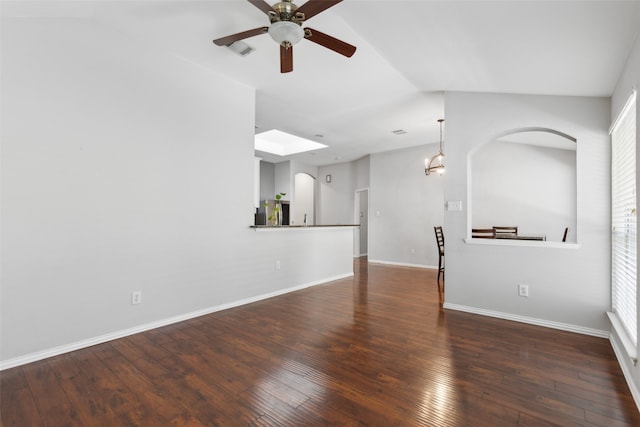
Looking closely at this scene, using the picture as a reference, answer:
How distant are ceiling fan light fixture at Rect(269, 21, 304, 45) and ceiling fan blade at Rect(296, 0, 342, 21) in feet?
0.31

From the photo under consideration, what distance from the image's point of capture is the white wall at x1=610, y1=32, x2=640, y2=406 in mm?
1881

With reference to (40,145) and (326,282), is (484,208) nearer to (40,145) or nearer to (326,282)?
(326,282)

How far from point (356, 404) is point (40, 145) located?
9.83 ft

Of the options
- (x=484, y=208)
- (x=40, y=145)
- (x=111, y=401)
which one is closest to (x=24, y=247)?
(x=40, y=145)

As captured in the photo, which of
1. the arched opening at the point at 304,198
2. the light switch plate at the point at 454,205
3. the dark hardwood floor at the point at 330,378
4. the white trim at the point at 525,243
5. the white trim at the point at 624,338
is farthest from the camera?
the arched opening at the point at 304,198

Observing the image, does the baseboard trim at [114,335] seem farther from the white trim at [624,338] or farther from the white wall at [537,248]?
the white trim at [624,338]

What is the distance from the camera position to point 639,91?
191 centimetres

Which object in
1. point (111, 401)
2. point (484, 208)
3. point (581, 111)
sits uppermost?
point (581, 111)

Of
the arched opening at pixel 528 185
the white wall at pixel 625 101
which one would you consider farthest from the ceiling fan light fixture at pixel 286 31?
the arched opening at pixel 528 185

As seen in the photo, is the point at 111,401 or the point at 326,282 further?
the point at 326,282

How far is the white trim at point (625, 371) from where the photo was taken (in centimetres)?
184

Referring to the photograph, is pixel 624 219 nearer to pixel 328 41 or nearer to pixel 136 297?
pixel 328 41

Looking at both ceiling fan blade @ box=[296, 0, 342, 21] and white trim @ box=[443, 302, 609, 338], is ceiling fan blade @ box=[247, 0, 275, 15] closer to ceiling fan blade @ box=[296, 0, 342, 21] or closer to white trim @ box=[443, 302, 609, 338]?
ceiling fan blade @ box=[296, 0, 342, 21]

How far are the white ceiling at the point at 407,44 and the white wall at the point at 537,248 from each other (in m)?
0.22
